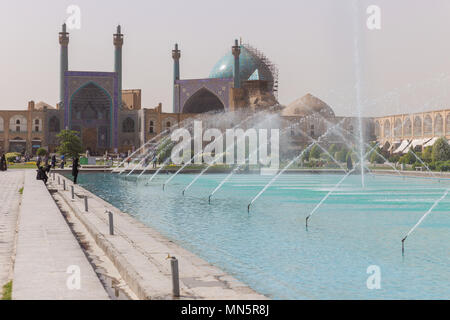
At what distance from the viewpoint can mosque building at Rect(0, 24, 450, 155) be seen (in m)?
51.2

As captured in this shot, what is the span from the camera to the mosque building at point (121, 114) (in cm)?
5122

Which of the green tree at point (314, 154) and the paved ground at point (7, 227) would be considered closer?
the paved ground at point (7, 227)

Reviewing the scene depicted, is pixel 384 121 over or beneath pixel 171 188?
over

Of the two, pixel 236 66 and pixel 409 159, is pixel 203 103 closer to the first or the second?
pixel 236 66

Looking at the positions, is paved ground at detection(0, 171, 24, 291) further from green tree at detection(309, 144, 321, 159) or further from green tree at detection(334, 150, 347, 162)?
green tree at detection(309, 144, 321, 159)

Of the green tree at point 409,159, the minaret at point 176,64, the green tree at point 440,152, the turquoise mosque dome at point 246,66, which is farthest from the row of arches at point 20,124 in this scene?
the green tree at point 440,152

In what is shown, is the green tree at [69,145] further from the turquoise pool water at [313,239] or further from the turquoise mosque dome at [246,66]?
the turquoise mosque dome at [246,66]

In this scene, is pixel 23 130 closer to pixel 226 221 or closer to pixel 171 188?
pixel 171 188

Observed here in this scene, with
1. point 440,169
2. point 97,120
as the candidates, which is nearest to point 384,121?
point 97,120

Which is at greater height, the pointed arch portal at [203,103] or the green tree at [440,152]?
the pointed arch portal at [203,103]

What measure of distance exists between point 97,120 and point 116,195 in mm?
39611

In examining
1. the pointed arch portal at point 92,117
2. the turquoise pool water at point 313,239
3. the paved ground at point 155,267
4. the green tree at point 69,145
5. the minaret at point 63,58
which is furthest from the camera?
the pointed arch portal at point 92,117

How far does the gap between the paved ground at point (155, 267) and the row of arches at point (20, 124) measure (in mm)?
45885
